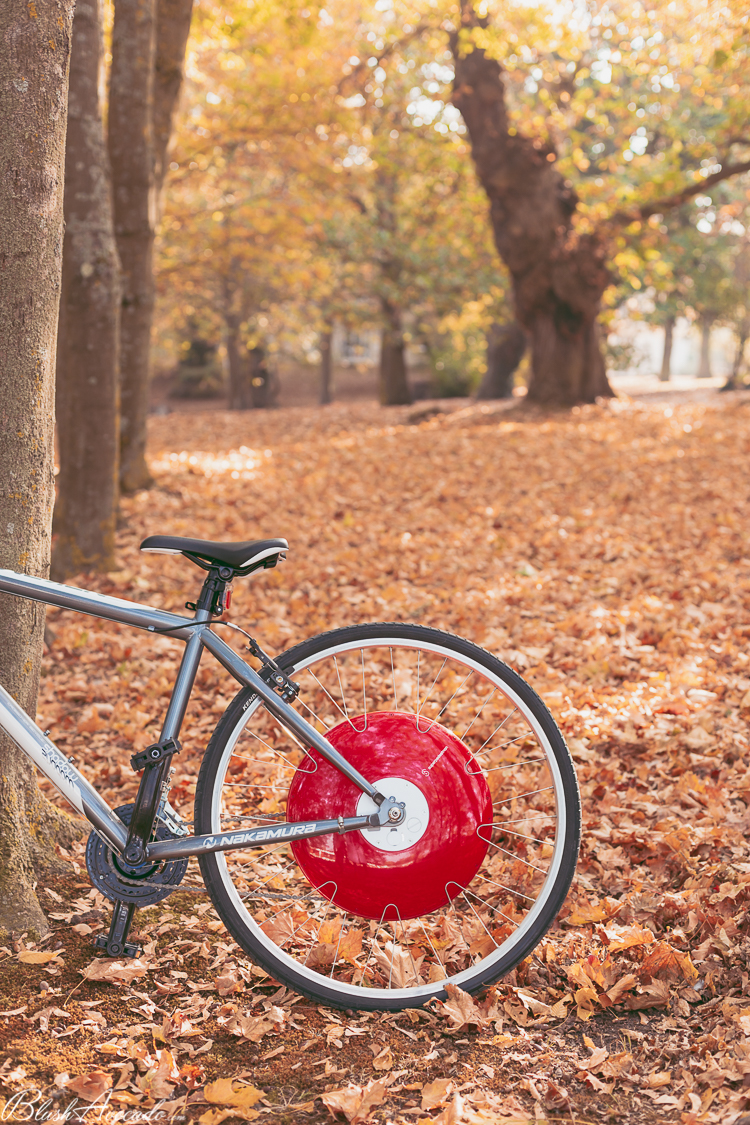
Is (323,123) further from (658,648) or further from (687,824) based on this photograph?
(687,824)

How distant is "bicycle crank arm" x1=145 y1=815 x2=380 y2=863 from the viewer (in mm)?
2436

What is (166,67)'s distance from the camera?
376 inches

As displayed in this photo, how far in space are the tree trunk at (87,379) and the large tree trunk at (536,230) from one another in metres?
10.4

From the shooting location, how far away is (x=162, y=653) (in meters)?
5.38

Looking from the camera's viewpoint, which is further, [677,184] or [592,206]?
[592,206]

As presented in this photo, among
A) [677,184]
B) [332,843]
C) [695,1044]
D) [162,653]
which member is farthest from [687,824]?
[677,184]

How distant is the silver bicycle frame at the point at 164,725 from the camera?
243cm

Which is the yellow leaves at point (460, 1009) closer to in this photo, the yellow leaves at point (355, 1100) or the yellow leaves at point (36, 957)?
the yellow leaves at point (355, 1100)

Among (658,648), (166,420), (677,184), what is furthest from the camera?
(166,420)

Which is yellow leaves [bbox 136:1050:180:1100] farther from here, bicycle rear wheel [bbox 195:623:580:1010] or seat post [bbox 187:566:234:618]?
seat post [bbox 187:566:234:618]

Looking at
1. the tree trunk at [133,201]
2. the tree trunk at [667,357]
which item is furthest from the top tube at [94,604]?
the tree trunk at [667,357]

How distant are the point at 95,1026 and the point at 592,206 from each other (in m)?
16.0

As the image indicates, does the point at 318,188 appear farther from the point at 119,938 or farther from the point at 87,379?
the point at 119,938

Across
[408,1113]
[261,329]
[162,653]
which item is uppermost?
[261,329]
